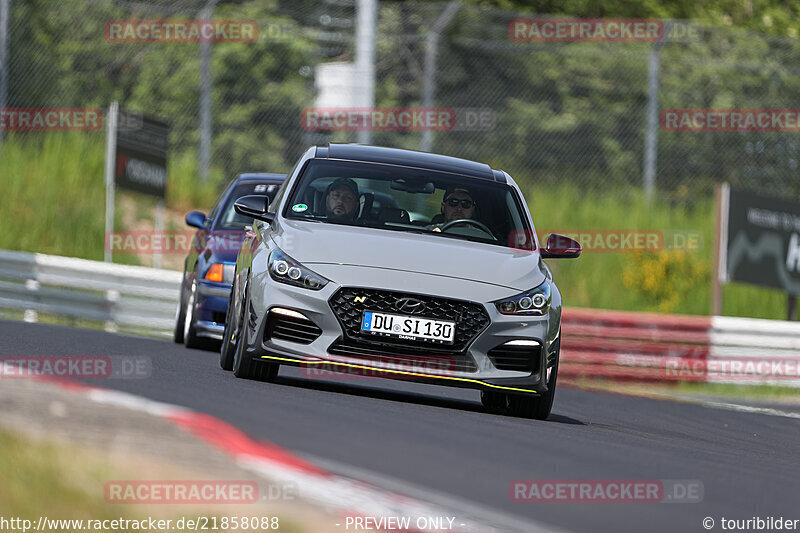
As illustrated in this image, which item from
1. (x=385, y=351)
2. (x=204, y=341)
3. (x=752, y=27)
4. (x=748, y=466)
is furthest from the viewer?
(x=752, y=27)

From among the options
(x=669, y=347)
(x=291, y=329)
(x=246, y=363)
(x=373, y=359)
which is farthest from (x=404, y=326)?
(x=669, y=347)

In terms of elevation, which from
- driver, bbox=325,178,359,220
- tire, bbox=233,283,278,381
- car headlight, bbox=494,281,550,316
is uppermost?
driver, bbox=325,178,359,220

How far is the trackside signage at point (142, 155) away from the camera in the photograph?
70.9 ft

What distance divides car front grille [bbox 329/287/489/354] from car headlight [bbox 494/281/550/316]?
9.0 inches

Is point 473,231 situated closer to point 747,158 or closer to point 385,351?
point 385,351

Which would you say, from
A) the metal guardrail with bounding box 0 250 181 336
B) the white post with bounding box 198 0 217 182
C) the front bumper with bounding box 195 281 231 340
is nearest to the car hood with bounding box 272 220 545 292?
the front bumper with bounding box 195 281 231 340

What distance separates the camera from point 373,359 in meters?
9.52

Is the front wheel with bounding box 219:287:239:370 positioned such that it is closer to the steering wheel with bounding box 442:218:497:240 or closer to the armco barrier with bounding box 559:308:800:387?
the steering wheel with bounding box 442:218:497:240

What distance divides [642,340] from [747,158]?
5.92 metres

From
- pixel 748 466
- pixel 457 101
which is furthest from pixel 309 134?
pixel 748 466

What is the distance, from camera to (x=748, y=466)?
891 cm

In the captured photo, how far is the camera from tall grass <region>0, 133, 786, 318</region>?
77.2 feet

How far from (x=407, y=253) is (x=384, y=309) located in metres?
0.47

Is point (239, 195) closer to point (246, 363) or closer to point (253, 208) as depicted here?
point (253, 208)
